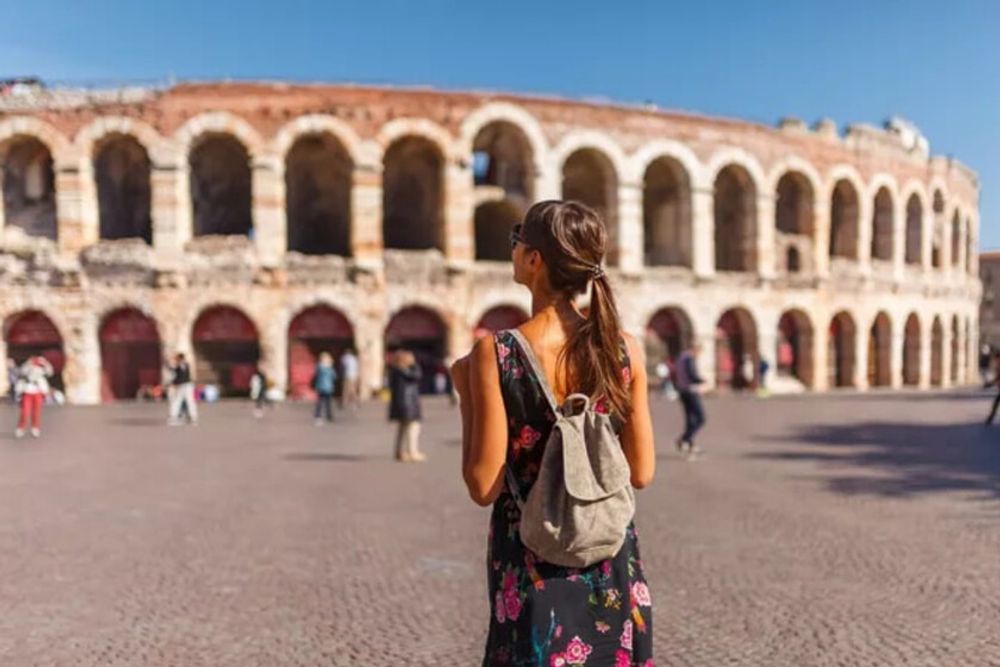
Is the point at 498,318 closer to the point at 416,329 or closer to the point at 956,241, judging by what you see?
the point at 416,329

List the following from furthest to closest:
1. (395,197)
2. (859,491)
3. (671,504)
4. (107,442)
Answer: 1. (395,197)
2. (107,442)
3. (859,491)
4. (671,504)

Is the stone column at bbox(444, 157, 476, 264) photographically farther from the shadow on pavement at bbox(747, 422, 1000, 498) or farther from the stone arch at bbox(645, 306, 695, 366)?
the shadow on pavement at bbox(747, 422, 1000, 498)

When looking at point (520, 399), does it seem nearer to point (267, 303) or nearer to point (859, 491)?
point (859, 491)

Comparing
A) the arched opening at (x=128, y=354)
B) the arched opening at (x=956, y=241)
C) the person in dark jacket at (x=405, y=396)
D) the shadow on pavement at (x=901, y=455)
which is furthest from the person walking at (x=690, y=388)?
the arched opening at (x=956, y=241)

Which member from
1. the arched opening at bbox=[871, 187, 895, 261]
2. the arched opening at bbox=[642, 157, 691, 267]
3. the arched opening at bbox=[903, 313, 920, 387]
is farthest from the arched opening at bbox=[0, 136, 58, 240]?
the arched opening at bbox=[903, 313, 920, 387]

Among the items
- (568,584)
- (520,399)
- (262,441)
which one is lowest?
(262,441)

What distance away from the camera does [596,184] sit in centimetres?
2670

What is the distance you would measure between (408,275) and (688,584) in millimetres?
17540

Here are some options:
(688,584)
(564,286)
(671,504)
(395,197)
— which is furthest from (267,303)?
(564,286)

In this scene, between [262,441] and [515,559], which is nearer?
[515,559]

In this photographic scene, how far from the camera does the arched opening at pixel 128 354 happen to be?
21.0 metres

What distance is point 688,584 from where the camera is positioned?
4.71m

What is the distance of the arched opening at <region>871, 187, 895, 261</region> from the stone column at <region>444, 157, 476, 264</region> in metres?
18.3

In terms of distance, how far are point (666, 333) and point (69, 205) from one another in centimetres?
1934
